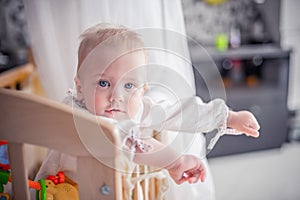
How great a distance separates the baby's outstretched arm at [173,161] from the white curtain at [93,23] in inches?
1.5

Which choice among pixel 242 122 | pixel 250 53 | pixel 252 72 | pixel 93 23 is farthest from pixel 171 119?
pixel 252 72

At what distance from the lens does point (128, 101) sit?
590 mm

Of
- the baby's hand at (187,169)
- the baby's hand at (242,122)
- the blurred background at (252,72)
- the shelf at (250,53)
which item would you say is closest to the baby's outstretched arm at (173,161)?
the baby's hand at (187,169)

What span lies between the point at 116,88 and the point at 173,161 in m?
0.15

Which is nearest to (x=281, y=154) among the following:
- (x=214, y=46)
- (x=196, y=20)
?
(x=214, y=46)

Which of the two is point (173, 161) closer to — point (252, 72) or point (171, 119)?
point (171, 119)

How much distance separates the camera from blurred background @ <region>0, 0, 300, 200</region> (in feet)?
5.30

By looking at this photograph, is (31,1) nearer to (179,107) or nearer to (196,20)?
(179,107)

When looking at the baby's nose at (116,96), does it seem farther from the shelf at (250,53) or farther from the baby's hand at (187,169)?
the shelf at (250,53)

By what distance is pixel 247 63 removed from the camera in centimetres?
208

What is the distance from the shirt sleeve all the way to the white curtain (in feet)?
0.07

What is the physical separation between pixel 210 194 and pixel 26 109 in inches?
17.7

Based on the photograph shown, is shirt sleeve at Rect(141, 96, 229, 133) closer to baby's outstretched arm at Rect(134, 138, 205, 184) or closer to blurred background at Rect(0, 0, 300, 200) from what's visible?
baby's outstretched arm at Rect(134, 138, 205, 184)

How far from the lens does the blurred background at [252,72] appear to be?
5.30 ft
